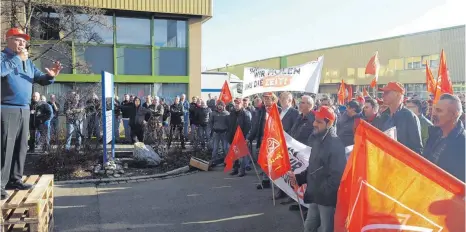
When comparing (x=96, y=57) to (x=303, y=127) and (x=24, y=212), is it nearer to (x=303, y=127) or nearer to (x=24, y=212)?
(x=303, y=127)

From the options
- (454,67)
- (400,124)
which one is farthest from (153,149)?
(454,67)

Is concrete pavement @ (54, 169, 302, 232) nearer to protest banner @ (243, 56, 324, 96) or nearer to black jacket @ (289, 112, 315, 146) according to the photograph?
black jacket @ (289, 112, 315, 146)

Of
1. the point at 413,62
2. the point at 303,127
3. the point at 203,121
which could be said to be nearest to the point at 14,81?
the point at 303,127

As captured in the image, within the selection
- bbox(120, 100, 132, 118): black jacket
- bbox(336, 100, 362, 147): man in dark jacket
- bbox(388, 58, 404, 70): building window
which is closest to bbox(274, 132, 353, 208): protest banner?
bbox(336, 100, 362, 147): man in dark jacket

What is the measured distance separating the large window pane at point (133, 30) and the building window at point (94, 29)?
1.35ft

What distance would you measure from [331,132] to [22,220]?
3374 millimetres

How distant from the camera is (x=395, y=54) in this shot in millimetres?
33281

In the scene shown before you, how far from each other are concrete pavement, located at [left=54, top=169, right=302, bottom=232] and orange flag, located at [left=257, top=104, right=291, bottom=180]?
3.03 feet

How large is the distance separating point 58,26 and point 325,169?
14.3 meters

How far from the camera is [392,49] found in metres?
33.6

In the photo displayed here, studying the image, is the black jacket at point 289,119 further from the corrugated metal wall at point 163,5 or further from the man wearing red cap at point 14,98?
the corrugated metal wall at point 163,5

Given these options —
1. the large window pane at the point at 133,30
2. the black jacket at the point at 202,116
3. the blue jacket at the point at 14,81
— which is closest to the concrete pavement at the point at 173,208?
the blue jacket at the point at 14,81

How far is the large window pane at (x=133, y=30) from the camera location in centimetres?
1703

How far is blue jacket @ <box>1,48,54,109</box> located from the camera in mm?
3862
